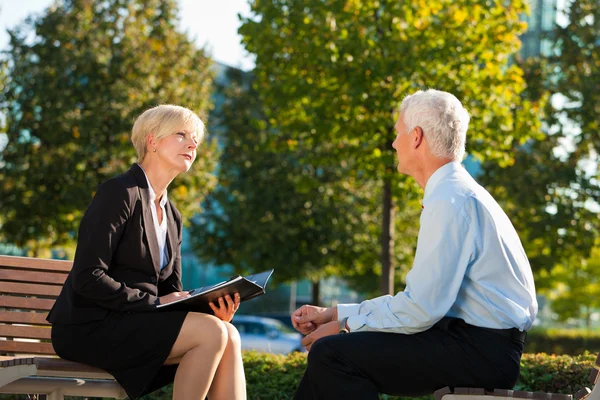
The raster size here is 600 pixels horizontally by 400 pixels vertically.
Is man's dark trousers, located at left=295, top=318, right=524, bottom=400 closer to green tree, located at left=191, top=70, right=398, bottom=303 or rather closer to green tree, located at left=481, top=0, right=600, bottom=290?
green tree, located at left=481, top=0, right=600, bottom=290

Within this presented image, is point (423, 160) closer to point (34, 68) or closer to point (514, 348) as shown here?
point (514, 348)

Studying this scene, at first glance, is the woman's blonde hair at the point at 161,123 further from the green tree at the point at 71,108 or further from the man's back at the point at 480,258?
the green tree at the point at 71,108

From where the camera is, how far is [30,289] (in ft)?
16.0

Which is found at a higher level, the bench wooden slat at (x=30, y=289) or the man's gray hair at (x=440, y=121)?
the man's gray hair at (x=440, y=121)

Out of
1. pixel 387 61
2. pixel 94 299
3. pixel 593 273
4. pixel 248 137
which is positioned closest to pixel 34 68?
pixel 248 137

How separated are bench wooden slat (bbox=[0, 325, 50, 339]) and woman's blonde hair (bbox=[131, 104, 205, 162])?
1.12 m

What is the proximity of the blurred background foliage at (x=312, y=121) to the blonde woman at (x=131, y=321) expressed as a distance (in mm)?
7616

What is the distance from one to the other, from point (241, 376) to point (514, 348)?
4.69 ft

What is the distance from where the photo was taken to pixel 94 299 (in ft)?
13.3

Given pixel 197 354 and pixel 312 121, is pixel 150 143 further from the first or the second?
pixel 312 121

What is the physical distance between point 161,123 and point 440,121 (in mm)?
1599

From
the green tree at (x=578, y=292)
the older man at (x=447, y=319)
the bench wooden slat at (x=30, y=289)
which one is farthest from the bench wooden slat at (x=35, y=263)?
the green tree at (x=578, y=292)

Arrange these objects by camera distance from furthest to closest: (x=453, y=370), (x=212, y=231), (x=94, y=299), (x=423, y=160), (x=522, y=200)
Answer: (x=212, y=231) < (x=522, y=200) < (x=94, y=299) < (x=423, y=160) < (x=453, y=370)

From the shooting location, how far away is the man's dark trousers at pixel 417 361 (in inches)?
135
